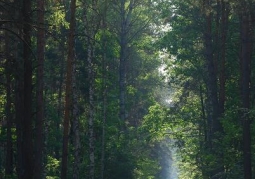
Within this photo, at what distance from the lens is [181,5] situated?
95.1ft

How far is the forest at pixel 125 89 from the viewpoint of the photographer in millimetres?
19531

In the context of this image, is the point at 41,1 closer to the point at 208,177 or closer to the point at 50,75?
the point at 50,75

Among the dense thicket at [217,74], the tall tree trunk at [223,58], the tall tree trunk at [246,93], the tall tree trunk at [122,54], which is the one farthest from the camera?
the tall tree trunk at [122,54]

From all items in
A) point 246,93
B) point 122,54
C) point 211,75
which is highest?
point 122,54

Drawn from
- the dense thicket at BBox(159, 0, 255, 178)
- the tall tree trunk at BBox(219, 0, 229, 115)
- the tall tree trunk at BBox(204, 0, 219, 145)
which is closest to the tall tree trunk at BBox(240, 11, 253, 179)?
the dense thicket at BBox(159, 0, 255, 178)

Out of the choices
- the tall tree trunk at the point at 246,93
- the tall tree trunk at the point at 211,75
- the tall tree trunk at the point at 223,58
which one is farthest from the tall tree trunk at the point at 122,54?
the tall tree trunk at the point at 246,93

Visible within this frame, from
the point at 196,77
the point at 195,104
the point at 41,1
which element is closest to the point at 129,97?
the point at 195,104

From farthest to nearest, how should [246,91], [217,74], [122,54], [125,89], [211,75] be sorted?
[125,89], [122,54], [217,74], [211,75], [246,91]

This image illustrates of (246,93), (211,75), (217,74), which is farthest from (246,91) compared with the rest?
(217,74)

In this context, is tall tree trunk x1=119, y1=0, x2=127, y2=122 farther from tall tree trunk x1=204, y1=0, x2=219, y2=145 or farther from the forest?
tall tree trunk x1=204, y1=0, x2=219, y2=145

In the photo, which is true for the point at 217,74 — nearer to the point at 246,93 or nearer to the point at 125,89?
the point at 125,89

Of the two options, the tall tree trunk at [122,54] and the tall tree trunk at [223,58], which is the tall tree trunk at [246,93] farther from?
the tall tree trunk at [122,54]

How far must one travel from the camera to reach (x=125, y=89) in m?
35.7

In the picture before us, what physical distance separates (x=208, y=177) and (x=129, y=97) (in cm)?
1483
